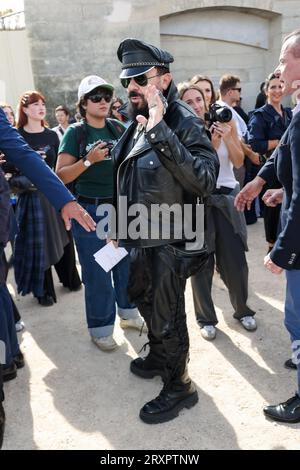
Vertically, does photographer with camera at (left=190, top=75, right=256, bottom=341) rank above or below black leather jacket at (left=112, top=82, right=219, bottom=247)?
below

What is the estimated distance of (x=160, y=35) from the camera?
8.94 metres

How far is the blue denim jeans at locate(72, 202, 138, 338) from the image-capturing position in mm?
3006

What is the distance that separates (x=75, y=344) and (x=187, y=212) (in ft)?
5.20

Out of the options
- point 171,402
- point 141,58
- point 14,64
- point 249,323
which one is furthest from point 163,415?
point 14,64

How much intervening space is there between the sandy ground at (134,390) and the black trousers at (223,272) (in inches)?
7.5

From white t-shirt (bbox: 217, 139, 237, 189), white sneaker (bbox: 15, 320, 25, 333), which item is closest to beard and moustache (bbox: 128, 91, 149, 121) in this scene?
white t-shirt (bbox: 217, 139, 237, 189)

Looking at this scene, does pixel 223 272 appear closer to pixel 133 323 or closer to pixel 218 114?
pixel 133 323

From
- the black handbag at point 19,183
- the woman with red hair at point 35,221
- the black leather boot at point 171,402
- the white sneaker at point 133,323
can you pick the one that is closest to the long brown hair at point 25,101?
the woman with red hair at point 35,221

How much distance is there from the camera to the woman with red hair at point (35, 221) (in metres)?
3.74

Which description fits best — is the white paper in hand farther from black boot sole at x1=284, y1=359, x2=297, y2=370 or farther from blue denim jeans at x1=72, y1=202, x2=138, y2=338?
black boot sole at x1=284, y1=359, x2=297, y2=370

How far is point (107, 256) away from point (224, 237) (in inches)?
34.7

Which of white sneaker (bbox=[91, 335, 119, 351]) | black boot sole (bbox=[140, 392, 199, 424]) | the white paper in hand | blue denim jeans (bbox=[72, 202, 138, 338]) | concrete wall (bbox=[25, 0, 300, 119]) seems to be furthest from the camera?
concrete wall (bbox=[25, 0, 300, 119])

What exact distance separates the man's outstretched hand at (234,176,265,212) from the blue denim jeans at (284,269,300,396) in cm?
76
